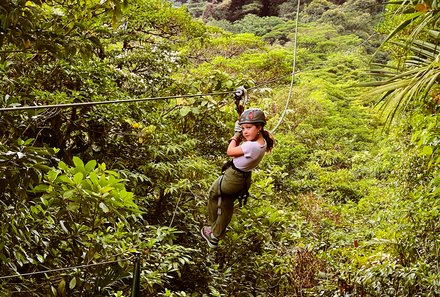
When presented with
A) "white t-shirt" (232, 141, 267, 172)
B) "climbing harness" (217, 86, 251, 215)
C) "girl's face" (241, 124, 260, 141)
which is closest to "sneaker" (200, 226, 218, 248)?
"climbing harness" (217, 86, 251, 215)

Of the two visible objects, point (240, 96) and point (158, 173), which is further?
point (158, 173)

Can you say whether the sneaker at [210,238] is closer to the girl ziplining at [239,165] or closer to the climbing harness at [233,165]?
the girl ziplining at [239,165]

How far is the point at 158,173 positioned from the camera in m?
3.99

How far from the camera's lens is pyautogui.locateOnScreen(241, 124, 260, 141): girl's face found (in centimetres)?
242

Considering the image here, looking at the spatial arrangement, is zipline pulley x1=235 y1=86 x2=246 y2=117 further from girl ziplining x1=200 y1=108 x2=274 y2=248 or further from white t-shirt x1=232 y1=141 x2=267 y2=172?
white t-shirt x1=232 y1=141 x2=267 y2=172

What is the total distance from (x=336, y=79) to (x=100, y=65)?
12046mm

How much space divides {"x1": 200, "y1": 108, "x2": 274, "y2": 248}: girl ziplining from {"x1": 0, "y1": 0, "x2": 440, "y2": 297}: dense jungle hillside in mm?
190

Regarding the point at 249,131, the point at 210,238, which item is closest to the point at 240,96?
the point at 249,131

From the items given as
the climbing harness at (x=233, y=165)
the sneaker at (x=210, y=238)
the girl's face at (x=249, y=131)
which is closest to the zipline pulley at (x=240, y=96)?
the climbing harness at (x=233, y=165)

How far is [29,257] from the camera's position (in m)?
2.26

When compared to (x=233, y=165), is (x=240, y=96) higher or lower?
higher

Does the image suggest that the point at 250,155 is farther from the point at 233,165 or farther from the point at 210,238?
the point at 210,238

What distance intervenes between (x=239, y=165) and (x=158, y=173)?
61.4 inches

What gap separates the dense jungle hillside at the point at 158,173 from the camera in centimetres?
223
